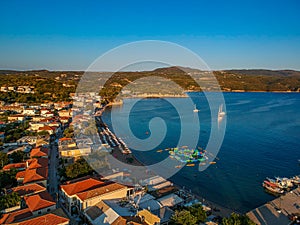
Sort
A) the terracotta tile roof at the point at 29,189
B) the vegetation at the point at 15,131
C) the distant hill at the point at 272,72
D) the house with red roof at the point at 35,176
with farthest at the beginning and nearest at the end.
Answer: the distant hill at the point at 272,72 < the vegetation at the point at 15,131 < the house with red roof at the point at 35,176 < the terracotta tile roof at the point at 29,189

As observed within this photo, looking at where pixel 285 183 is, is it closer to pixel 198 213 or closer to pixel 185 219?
pixel 198 213

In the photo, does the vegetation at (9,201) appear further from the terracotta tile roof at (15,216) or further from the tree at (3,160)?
the tree at (3,160)

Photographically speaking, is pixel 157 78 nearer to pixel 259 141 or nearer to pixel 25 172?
pixel 259 141

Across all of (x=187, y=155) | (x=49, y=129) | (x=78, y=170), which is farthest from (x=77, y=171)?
(x=49, y=129)

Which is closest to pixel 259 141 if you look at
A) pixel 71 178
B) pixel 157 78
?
pixel 71 178

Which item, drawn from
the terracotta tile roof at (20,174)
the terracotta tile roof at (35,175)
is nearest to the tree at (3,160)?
the terracotta tile roof at (20,174)

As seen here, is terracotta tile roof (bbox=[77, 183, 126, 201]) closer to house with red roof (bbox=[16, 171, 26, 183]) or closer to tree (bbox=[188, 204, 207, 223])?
tree (bbox=[188, 204, 207, 223])
